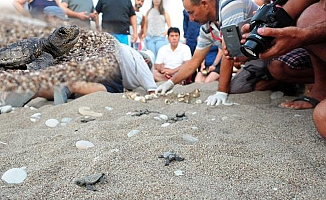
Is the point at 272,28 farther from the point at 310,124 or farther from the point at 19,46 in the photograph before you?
the point at 19,46

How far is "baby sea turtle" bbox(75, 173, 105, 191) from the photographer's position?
2.69ft

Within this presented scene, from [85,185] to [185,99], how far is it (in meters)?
1.37

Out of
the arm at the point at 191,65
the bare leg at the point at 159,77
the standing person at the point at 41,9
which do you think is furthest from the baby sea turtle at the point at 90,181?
the bare leg at the point at 159,77

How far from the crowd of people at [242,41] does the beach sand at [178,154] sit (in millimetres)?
181

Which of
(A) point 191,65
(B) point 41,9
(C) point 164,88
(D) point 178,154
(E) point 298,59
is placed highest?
(B) point 41,9

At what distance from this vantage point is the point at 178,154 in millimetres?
999

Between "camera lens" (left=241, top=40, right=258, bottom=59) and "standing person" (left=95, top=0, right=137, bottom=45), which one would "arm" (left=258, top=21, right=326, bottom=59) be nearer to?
"camera lens" (left=241, top=40, right=258, bottom=59)

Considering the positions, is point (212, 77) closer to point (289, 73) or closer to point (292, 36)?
point (289, 73)

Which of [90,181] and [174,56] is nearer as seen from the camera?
[90,181]

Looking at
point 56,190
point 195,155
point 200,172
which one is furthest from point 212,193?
point 56,190

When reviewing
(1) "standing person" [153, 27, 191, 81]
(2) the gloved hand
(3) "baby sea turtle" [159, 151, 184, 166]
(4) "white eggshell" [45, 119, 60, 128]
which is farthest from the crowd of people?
(4) "white eggshell" [45, 119, 60, 128]

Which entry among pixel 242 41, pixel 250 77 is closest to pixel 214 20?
pixel 250 77

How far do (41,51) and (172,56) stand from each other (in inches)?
144

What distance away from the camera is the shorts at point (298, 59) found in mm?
1813
